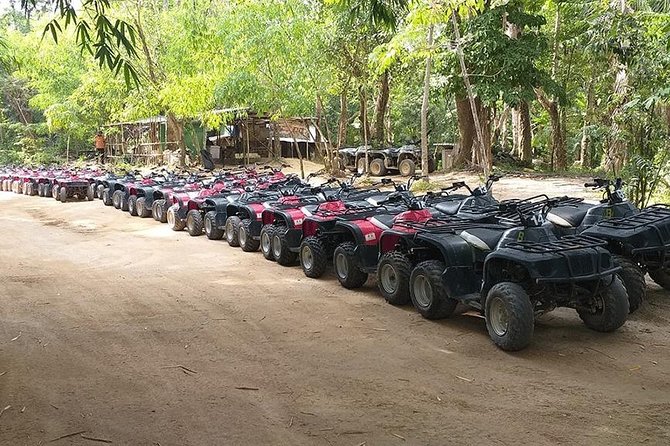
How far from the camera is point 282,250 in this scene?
8305 mm

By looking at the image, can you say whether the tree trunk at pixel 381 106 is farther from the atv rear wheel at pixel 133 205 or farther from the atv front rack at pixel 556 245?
the atv front rack at pixel 556 245

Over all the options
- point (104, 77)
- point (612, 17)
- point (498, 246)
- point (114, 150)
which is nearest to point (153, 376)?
point (498, 246)

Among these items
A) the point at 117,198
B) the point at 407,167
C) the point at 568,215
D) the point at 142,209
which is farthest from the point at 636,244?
the point at 407,167

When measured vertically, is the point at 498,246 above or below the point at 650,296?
above

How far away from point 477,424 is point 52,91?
3061cm

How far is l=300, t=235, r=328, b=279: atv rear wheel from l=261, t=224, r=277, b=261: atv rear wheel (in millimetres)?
1079

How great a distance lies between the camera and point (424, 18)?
8555mm

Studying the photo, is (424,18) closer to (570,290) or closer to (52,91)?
(570,290)

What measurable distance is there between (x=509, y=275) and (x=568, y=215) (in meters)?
2.12

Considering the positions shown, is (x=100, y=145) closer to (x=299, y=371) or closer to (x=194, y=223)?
(x=194, y=223)

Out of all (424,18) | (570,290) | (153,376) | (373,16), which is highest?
(424,18)

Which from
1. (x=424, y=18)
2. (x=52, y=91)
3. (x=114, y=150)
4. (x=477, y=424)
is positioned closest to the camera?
(x=477, y=424)

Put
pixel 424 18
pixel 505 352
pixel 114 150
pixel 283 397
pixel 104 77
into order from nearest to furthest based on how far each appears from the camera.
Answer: pixel 283 397 → pixel 505 352 → pixel 424 18 → pixel 104 77 → pixel 114 150

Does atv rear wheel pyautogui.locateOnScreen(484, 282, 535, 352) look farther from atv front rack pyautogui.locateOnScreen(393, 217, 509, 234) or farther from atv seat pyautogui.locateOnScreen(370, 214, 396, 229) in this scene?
atv seat pyautogui.locateOnScreen(370, 214, 396, 229)
